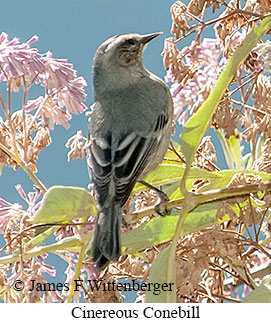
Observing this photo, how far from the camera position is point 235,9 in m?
2.32

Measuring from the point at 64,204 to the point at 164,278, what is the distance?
1.10 ft

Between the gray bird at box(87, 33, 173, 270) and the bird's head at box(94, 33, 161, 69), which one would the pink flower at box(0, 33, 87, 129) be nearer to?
the gray bird at box(87, 33, 173, 270)

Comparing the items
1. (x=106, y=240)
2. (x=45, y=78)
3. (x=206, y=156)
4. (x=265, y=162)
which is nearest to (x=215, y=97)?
(x=265, y=162)

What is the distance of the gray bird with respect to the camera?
7.07 ft

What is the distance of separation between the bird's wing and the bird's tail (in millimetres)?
120

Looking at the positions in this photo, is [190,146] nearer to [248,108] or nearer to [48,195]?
[48,195]

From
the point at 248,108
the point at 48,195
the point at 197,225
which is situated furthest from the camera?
the point at 248,108

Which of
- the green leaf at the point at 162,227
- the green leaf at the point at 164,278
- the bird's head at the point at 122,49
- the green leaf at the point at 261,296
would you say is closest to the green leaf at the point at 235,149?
the bird's head at the point at 122,49

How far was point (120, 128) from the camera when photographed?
254cm

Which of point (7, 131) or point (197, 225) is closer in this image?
point (197, 225)

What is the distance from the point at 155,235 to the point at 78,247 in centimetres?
26

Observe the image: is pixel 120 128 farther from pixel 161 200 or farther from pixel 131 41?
pixel 131 41

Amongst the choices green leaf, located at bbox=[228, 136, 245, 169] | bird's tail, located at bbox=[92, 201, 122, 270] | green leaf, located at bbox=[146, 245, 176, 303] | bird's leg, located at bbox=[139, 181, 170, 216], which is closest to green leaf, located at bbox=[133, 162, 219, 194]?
bird's leg, located at bbox=[139, 181, 170, 216]

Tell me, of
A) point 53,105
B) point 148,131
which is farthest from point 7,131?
point 148,131
